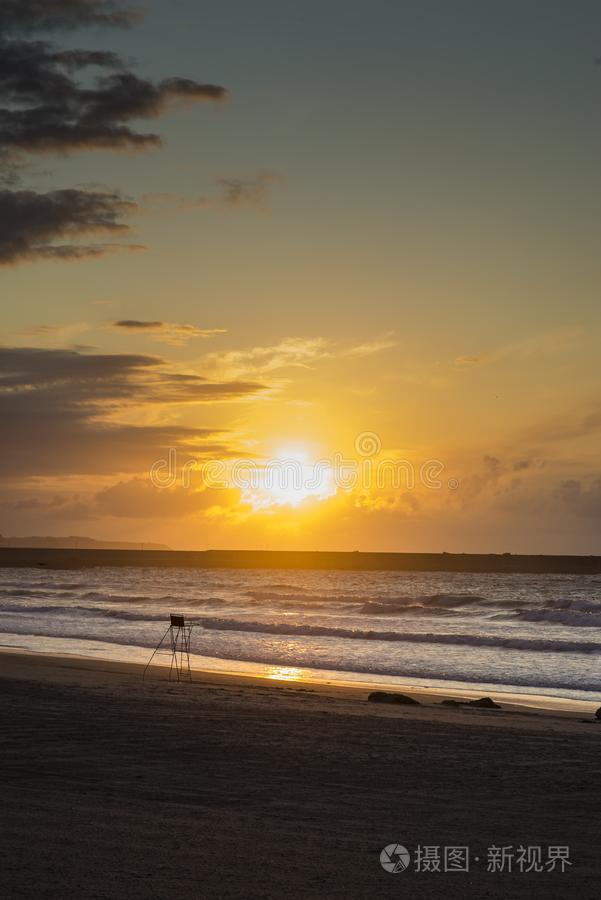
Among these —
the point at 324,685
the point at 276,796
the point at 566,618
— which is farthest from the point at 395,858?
the point at 566,618

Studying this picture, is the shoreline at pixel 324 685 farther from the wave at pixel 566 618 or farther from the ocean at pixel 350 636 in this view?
the wave at pixel 566 618

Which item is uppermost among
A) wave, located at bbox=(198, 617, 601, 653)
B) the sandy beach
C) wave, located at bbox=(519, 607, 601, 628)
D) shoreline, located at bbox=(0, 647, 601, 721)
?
A: the sandy beach

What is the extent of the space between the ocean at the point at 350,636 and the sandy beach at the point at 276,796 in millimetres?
9530

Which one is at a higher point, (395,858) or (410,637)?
(395,858)

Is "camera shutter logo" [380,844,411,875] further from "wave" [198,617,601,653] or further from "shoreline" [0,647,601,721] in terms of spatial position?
"wave" [198,617,601,653]

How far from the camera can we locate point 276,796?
962 cm

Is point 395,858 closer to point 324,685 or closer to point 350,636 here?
point 324,685

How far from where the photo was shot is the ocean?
26448mm

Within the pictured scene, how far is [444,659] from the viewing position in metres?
30.3

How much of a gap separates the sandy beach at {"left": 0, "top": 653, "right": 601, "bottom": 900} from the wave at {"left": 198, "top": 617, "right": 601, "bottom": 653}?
59.1ft

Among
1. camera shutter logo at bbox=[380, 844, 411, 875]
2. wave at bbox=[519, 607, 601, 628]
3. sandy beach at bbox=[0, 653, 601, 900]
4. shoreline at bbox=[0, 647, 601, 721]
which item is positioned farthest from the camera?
wave at bbox=[519, 607, 601, 628]

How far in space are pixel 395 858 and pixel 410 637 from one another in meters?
31.3

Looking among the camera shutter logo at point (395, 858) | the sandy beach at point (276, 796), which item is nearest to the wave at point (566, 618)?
the sandy beach at point (276, 796)

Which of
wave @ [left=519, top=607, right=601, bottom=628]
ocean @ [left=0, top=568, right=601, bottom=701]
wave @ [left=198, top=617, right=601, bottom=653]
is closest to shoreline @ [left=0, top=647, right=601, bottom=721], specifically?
ocean @ [left=0, top=568, right=601, bottom=701]
